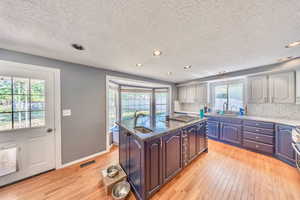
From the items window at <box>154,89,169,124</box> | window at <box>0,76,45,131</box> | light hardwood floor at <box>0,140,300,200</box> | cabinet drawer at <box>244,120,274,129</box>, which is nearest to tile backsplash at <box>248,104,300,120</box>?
cabinet drawer at <box>244,120,274,129</box>

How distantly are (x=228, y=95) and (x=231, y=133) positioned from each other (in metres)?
1.45

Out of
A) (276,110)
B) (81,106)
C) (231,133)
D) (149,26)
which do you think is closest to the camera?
(149,26)

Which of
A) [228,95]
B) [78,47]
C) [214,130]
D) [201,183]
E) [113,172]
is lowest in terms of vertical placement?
[201,183]

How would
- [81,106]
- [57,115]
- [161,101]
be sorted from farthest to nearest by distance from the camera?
[161,101] < [81,106] < [57,115]

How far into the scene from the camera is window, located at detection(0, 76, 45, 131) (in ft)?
5.41

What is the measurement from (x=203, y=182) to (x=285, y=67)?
131 inches

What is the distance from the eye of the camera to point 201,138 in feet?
8.17

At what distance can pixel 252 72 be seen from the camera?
9.64 feet

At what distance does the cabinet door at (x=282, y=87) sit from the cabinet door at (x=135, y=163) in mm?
3709

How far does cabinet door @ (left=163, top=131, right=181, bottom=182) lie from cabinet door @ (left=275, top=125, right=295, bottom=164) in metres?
2.44

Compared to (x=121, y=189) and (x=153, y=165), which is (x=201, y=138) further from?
(x=121, y=189)

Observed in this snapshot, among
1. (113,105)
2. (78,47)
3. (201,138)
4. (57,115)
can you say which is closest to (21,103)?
(57,115)

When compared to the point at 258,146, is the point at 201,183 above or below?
below

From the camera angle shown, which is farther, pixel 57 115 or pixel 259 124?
pixel 259 124
